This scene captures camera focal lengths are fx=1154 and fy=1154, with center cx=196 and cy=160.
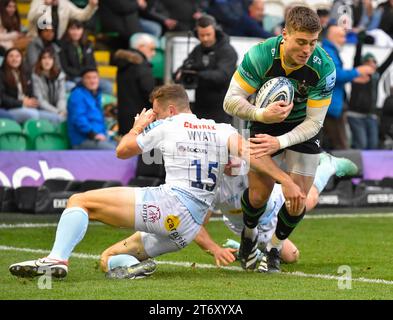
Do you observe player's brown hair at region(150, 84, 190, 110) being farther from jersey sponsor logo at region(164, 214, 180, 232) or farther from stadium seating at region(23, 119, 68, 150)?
stadium seating at region(23, 119, 68, 150)

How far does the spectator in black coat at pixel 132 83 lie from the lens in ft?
54.2

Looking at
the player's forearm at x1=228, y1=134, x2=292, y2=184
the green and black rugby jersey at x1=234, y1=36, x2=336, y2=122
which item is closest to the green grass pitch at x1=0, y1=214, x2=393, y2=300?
the player's forearm at x1=228, y1=134, x2=292, y2=184

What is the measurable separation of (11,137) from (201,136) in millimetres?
7529

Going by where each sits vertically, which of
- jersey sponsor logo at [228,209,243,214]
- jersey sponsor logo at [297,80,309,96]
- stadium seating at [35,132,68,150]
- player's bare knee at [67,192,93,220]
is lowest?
stadium seating at [35,132,68,150]

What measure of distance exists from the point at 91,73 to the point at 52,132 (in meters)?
1.02

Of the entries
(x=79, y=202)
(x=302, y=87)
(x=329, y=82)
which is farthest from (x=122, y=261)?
(x=329, y=82)

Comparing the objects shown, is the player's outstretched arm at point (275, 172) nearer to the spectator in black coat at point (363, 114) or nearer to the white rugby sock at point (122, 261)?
the white rugby sock at point (122, 261)

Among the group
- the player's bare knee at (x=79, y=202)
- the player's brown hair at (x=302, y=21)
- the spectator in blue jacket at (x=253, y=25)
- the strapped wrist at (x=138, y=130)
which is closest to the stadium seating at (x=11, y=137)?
the spectator in blue jacket at (x=253, y=25)

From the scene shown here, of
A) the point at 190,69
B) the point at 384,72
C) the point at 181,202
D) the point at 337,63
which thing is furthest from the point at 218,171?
the point at 384,72

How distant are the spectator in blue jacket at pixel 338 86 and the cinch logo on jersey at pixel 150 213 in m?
8.51

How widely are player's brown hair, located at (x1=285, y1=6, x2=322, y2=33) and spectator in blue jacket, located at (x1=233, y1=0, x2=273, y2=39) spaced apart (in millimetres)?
10388

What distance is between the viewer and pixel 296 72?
9453 millimetres

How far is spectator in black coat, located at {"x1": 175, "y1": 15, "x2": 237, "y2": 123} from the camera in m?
15.7
